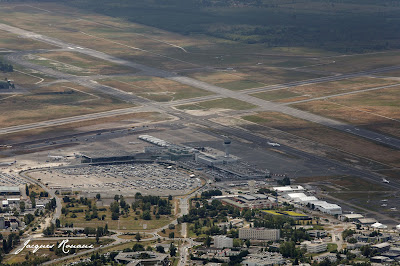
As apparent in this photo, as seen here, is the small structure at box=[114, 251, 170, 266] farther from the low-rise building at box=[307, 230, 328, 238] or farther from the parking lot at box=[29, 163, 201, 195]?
the parking lot at box=[29, 163, 201, 195]

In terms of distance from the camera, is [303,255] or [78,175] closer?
[303,255]

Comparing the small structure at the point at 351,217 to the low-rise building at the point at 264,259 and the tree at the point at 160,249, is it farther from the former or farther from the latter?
the tree at the point at 160,249

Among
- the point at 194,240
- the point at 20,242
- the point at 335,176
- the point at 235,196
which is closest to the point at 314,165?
the point at 335,176

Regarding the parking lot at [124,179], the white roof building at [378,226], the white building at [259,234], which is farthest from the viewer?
the parking lot at [124,179]

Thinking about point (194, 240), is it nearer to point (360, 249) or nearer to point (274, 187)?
point (360, 249)

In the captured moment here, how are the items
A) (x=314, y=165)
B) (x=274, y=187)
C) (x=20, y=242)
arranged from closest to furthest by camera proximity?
(x=20, y=242), (x=274, y=187), (x=314, y=165)

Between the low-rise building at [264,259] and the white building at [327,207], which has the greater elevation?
the low-rise building at [264,259]

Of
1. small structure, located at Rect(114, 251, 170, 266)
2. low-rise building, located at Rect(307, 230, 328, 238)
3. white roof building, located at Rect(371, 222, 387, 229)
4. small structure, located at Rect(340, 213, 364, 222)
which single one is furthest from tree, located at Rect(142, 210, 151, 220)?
white roof building, located at Rect(371, 222, 387, 229)

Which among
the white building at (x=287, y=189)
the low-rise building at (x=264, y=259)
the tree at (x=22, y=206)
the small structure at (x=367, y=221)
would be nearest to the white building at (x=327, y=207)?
the small structure at (x=367, y=221)
